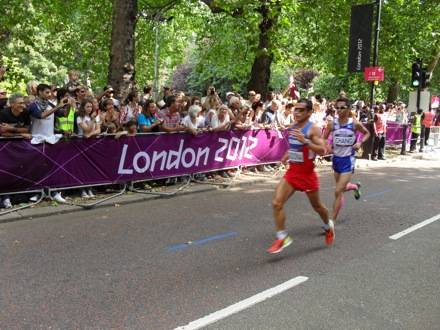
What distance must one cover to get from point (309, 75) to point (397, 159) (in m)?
35.1

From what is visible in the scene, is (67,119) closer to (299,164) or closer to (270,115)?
(299,164)

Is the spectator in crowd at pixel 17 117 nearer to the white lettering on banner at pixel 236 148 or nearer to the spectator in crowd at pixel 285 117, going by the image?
the white lettering on banner at pixel 236 148

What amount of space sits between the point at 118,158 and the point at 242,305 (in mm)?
5507

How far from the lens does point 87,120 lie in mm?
8711

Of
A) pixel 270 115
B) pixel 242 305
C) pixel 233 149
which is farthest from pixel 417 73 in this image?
pixel 242 305

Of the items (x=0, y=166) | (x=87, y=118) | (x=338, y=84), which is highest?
(x=338, y=84)

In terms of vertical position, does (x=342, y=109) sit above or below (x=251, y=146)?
above

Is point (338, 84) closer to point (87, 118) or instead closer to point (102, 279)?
point (87, 118)

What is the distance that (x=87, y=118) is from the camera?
8.71m

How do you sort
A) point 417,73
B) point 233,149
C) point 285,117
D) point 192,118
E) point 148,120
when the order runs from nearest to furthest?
Answer: 1. point 148,120
2. point 192,118
3. point 233,149
4. point 285,117
5. point 417,73

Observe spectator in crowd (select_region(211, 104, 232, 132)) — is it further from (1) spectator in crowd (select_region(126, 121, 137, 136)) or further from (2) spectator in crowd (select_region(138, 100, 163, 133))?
(1) spectator in crowd (select_region(126, 121, 137, 136))

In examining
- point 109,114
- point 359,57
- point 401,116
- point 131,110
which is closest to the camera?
point 109,114

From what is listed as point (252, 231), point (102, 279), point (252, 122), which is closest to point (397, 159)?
point (252, 122)

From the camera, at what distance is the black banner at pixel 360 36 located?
16156 millimetres
